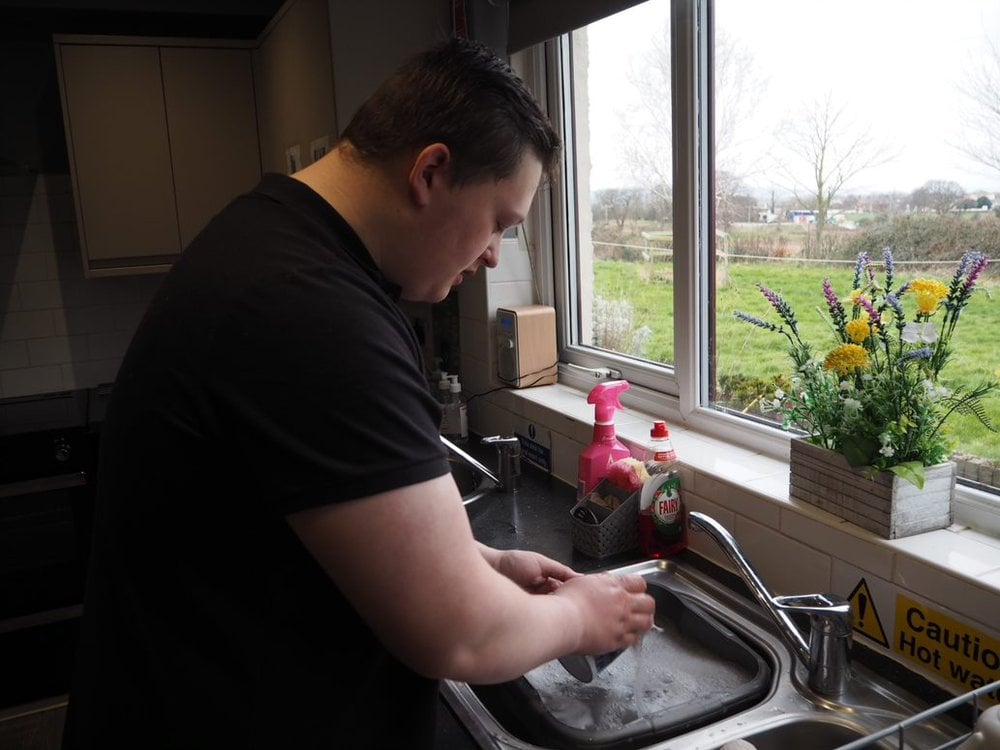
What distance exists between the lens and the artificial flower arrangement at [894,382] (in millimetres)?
1066

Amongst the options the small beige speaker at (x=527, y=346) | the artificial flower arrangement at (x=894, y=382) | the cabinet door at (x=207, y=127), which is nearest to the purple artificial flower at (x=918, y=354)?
the artificial flower arrangement at (x=894, y=382)

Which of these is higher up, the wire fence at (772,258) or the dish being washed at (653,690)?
the wire fence at (772,258)

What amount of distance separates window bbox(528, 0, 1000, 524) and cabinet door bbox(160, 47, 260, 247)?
139 centimetres

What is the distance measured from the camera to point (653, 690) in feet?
3.97

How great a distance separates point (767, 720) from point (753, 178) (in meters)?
0.94

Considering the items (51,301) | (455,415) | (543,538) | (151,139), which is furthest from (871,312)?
(51,301)

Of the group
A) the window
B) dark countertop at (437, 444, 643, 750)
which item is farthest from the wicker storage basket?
the window

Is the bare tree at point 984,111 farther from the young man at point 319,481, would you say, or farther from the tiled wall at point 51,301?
the tiled wall at point 51,301

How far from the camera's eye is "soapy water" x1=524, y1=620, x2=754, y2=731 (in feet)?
3.78

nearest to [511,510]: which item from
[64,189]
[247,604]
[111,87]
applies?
[247,604]

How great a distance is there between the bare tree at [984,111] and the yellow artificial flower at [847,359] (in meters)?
0.31

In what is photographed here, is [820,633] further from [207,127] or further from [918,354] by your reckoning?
[207,127]

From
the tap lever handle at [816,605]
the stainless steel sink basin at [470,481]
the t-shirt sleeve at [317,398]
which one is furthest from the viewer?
the stainless steel sink basin at [470,481]

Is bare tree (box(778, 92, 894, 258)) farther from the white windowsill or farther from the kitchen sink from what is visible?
the kitchen sink
